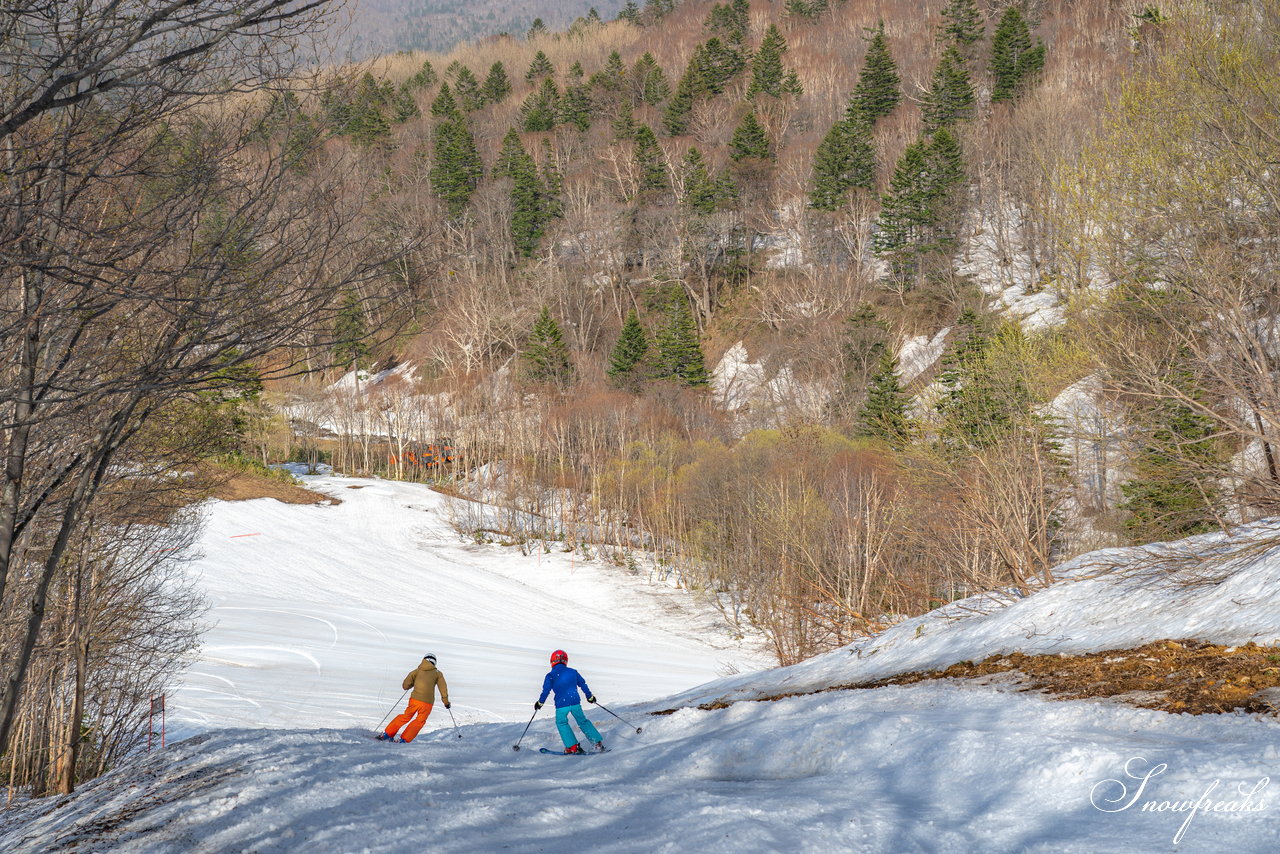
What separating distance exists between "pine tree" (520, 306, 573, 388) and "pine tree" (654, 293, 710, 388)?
288 inches

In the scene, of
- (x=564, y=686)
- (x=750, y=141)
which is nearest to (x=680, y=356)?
(x=750, y=141)

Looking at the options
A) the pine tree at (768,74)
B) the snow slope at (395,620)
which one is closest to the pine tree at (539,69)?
the pine tree at (768,74)

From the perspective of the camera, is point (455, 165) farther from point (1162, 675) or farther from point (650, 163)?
point (1162, 675)

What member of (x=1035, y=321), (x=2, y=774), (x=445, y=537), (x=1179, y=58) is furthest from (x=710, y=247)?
(x=2, y=774)

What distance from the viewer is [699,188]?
68.9m

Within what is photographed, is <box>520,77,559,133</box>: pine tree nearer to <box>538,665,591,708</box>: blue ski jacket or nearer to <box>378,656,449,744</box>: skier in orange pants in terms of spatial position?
<box>378,656,449,744</box>: skier in orange pants

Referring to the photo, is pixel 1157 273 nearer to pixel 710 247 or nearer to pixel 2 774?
pixel 2 774

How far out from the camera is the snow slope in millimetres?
24406

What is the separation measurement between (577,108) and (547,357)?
127 ft

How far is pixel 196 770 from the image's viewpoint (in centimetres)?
720

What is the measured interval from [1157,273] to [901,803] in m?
14.2

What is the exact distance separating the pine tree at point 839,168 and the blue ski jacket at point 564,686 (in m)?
59.5

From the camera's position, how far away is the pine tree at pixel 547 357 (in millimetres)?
61719

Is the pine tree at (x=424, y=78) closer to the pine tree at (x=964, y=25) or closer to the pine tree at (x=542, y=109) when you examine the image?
the pine tree at (x=542, y=109)
